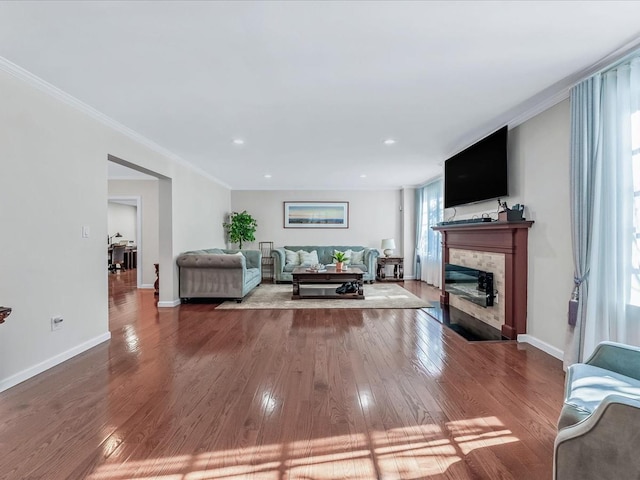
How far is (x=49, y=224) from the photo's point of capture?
2.70 metres

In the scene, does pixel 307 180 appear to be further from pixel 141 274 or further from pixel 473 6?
pixel 473 6

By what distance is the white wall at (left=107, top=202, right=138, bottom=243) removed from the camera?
1071 cm

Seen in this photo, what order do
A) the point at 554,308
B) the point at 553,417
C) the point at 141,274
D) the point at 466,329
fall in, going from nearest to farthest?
the point at 553,417
the point at 554,308
the point at 466,329
the point at 141,274

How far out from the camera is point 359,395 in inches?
86.2

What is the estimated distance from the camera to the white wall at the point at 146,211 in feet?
23.0

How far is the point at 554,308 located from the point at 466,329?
988 millimetres

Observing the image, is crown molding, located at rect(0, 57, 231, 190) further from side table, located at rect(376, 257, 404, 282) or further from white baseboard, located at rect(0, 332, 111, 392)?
side table, located at rect(376, 257, 404, 282)

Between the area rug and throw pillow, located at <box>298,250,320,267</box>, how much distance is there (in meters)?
1.35

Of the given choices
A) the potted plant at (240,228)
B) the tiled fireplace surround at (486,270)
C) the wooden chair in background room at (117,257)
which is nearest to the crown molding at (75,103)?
the potted plant at (240,228)

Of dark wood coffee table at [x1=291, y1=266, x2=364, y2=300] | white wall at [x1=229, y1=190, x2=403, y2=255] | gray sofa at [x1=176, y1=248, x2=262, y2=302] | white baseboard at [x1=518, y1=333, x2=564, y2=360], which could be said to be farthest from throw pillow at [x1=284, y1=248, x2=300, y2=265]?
white baseboard at [x1=518, y1=333, x2=564, y2=360]

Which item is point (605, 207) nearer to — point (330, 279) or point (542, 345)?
point (542, 345)

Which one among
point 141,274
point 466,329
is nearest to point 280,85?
point 466,329

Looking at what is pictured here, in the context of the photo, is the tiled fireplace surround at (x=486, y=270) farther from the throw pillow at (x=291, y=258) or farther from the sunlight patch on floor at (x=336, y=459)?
the throw pillow at (x=291, y=258)

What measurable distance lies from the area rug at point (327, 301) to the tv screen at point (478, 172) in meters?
1.71
